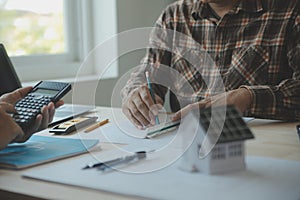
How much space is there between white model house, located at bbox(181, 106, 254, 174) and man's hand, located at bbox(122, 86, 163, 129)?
42 centimetres

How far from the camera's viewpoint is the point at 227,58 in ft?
5.62

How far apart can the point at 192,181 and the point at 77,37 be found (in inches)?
76.8

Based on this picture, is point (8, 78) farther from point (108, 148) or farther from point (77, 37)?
point (77, 37)

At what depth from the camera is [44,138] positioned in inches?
47.0

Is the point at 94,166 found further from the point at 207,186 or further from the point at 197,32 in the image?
the point at 197,32

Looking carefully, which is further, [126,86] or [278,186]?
[126,86]

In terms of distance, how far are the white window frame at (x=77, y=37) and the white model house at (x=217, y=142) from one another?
5.76 ft

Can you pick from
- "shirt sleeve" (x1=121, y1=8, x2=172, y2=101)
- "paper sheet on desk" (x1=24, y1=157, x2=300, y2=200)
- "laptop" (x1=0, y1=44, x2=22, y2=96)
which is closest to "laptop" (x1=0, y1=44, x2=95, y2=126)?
"laptop" (x1=0, y1=44, x2=22, y2=96)

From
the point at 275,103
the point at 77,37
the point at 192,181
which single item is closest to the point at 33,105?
the point at 192,181

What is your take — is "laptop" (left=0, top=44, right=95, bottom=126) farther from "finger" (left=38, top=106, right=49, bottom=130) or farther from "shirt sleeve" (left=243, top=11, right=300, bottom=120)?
"shirt sleeve" (left=243, top=11, right=300, bottom=120)

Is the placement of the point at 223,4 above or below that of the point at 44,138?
above

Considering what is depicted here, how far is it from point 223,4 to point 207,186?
1.05 metres

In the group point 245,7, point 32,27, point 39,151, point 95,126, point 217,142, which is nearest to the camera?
point 217,142

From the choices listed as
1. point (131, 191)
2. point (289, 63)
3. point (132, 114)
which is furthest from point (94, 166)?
point (289, 63)
